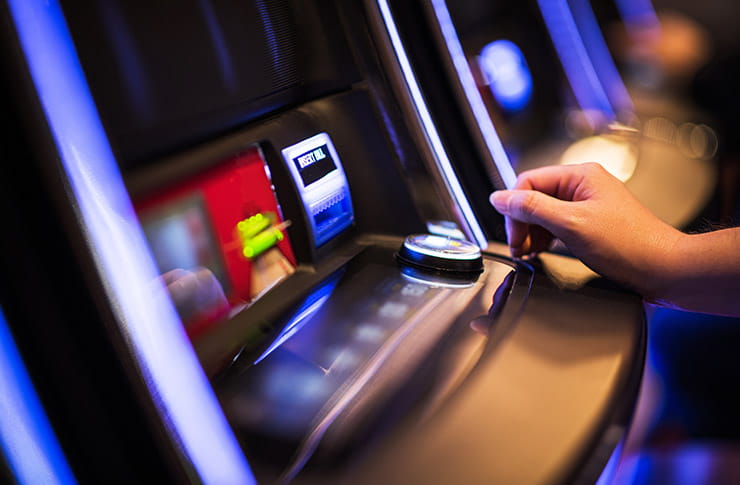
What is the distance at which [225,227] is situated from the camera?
66 centimetres

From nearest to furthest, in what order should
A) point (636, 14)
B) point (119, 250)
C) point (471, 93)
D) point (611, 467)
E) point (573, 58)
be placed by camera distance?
point (119, 250), point (611, 467), point (471, 93), point (573, 58), point (636, 14)

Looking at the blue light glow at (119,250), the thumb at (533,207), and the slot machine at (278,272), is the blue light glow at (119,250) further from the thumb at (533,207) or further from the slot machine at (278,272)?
the thumb at (533,207)

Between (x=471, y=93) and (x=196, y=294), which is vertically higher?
(x=471, y=93)

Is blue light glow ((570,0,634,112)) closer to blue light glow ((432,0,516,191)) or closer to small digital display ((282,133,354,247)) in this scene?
blue light glow ((432,0,516,191))

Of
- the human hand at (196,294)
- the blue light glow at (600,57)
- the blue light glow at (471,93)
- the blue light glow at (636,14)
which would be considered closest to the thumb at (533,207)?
the blue light glow at (471,93)

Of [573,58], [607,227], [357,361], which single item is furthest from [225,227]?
[573,58]

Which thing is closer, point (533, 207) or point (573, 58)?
point (533, 207)

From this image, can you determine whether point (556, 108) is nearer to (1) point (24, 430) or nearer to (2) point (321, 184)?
(2) point (321, 184)

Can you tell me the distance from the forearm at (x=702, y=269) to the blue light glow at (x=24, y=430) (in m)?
0.69

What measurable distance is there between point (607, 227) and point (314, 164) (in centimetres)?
39

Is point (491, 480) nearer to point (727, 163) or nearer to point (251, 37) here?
point (251, 37)

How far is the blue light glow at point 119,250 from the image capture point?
1.32ft

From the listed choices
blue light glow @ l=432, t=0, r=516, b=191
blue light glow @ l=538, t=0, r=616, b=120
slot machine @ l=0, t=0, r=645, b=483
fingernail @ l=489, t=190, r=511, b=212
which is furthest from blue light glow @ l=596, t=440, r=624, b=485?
blue light glow @ l=538, t=0, r=616, b=120

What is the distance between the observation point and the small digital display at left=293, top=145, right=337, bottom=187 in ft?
2.44
